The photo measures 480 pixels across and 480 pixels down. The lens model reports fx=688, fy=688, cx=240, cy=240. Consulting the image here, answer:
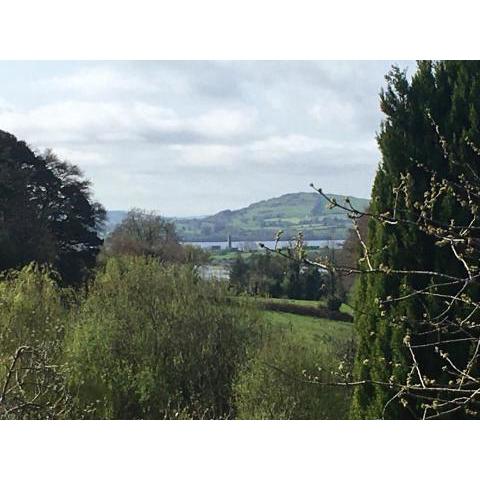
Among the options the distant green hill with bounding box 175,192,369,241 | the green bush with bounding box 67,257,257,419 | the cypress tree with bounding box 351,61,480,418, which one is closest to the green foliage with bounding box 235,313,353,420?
the green bush with bounding box 67,257,257,419

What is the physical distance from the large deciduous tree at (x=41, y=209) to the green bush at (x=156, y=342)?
698 mm

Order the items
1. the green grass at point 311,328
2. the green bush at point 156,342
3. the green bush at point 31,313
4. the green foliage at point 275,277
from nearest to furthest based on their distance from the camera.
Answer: the green foliage at point 275,277, the green grass at point 311,328, the green bush at point 31,313, the green bush at point 156,342

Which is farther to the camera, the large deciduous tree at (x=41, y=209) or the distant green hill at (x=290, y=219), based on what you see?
the large deciduous tree at (x=41, y=209)

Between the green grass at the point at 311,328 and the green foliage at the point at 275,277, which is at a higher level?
the green foliage at the point at 275,277

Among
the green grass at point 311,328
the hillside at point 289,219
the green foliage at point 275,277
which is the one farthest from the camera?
the green grass at point 311,328

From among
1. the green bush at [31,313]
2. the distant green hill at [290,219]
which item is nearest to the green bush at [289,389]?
the distant green hill at [290,219]

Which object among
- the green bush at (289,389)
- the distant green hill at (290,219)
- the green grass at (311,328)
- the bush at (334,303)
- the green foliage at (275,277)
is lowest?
the green bush at (289,389)

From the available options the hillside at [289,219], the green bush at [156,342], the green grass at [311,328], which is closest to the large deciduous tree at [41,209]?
the green bush at [156,342]

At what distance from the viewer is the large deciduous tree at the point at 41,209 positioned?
495cm

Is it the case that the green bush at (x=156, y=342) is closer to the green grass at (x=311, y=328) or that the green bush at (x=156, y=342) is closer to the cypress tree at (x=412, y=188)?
the green grass at (x=311, y=328)

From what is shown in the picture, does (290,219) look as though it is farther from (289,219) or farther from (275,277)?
(275,277)

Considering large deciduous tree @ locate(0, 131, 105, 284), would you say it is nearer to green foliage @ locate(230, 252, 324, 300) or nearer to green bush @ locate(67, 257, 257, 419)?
green bush @ locate(67, 257, 257, 419)
